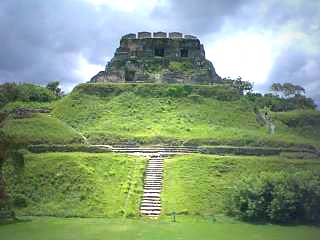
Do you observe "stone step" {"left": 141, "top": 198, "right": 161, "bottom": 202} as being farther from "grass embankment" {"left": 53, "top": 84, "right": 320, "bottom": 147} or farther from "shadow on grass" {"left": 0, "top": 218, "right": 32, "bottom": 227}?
"grass embankment" {"left": 53, "top": 84, "right": 320, "bottom": 147}

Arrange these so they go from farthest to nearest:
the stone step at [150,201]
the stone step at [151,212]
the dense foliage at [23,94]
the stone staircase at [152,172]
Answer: the dense foliage at [23,94] → the stone step at [150,201] → the stone staircase at [152,172] → the stone step at [151,212]

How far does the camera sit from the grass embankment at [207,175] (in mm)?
26422

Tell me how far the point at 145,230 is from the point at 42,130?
1706 cm

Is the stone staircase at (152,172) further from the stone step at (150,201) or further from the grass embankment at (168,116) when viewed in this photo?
the grass embankment at (168,116)

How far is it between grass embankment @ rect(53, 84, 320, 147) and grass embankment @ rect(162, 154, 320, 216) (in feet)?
14.0

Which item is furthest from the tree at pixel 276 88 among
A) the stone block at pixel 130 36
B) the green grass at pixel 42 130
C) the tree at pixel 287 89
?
the green grass at pixel 42 130

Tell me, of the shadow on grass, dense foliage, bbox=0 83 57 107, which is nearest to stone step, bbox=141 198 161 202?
the shadow on grass

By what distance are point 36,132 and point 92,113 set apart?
Answer: 745 cm

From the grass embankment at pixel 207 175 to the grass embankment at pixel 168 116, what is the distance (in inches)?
168

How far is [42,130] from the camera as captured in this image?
1453 inches

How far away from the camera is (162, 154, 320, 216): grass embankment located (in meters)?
26.4

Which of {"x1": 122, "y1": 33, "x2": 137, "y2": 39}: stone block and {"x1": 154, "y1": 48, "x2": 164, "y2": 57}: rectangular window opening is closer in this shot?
{"x1": 154, "y1": 48, "x2": 164, "y2": 57}: rectangular window opening

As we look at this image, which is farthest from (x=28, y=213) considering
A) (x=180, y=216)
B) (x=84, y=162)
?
(x=180, y=216)

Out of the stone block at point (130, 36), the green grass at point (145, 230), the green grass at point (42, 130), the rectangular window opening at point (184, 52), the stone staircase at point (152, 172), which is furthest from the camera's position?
the stone block at point (130, 36)
